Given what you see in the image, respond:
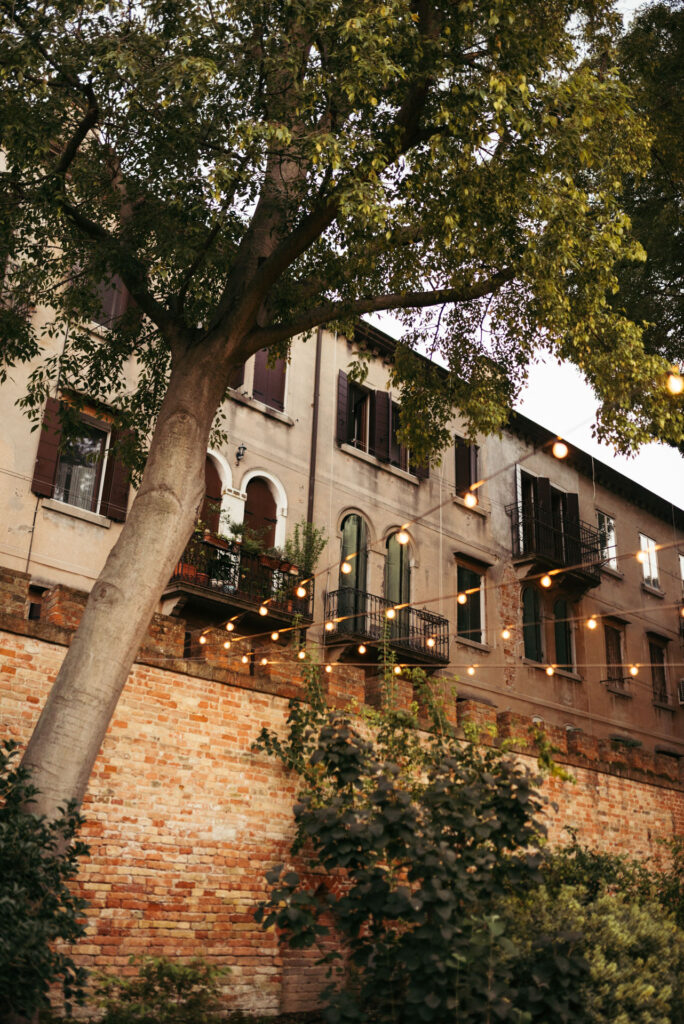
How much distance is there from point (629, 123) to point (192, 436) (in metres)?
6.00

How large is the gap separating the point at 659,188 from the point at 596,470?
10521 millimetres

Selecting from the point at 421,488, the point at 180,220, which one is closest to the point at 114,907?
the point at 180,220

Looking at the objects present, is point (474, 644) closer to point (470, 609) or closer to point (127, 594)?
point (470, 609)

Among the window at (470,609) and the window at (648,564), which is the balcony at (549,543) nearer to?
the window at (470,609)

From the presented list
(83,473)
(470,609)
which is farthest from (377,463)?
(83,473)

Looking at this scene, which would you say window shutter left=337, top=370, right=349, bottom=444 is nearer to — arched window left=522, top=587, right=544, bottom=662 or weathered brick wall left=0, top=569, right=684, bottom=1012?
arched window left=522, top=587, right=544, bottom=662

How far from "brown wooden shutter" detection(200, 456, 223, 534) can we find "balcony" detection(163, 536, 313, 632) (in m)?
0.52

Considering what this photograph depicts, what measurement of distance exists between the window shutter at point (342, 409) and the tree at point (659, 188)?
568 centimetres

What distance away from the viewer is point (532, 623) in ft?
68.8

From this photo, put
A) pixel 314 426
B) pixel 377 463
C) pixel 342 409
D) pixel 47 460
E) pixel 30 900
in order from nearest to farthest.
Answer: pixel 30 900
pixel 47 460
pixel 314 426
pixel 342 409
pixel 377 463

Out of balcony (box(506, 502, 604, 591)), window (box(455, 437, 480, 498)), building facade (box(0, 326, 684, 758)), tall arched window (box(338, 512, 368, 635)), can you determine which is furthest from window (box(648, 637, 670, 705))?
tall arched window (box(338, 512, 368, 635))

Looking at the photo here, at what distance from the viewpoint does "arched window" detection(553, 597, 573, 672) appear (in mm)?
21766

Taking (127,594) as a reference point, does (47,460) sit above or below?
above

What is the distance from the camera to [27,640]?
330 inches
